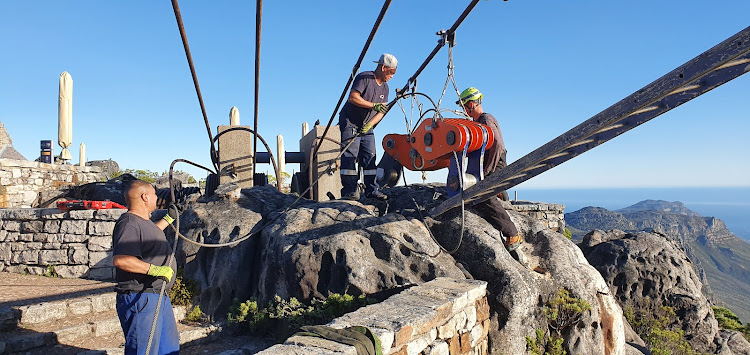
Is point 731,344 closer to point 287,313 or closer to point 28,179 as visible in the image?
point 287,313

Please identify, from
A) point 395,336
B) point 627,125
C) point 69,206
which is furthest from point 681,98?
point 69,206

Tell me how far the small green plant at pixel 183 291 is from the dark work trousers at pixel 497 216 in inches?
155

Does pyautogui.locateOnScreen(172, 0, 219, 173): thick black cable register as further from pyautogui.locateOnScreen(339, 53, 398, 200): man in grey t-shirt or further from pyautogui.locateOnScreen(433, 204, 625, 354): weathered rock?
pyautogui.locateOnScreen(433, 204, 625, 354): weathered rock

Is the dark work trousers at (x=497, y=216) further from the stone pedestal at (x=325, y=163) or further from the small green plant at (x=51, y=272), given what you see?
the small green plant at (x=51, y=272)

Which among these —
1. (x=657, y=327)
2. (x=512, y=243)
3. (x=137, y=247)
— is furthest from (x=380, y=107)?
(x=657, y=327)

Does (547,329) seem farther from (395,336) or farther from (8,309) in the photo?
(8,309)

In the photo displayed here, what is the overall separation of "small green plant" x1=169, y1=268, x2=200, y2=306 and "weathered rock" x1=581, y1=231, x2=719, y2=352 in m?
7.25

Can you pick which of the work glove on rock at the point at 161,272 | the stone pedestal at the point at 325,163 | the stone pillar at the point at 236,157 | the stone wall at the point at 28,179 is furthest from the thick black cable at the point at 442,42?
the stone wall at the point at 28,179

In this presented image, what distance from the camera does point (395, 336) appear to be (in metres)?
3.66

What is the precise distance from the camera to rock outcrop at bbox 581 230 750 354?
8.77 meters

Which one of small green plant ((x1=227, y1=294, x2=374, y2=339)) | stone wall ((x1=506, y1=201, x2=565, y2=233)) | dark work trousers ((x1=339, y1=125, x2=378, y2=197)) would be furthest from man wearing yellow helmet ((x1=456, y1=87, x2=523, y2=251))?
stone wall ((x1=506, y1=201, x2=565, y2=233))

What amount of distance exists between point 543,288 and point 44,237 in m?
8.75

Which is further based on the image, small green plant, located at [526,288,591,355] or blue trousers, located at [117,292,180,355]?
small green plant, located at [526,288,591,355]

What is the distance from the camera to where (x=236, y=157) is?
862 centimetres
